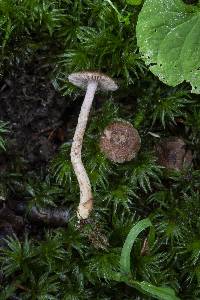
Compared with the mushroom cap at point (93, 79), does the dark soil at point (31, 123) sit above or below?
below

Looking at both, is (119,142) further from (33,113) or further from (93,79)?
(33,113)

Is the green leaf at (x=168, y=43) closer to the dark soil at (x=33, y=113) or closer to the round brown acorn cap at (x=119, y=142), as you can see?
the round brown acorn cap at (x=119, y=142)

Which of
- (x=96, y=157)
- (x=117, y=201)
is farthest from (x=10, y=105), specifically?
(x=117, y=201)

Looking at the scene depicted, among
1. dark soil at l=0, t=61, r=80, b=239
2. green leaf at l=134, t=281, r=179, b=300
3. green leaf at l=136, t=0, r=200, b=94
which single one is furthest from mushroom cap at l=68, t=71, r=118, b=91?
green leaf at l=134, t=281, r=179, b=300

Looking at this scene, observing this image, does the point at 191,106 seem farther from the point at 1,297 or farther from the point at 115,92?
the point at 1,297

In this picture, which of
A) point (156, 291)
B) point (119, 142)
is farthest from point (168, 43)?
point (156, 291)

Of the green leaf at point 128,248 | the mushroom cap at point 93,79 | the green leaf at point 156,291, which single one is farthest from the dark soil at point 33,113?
the green leaf at point 156,291
